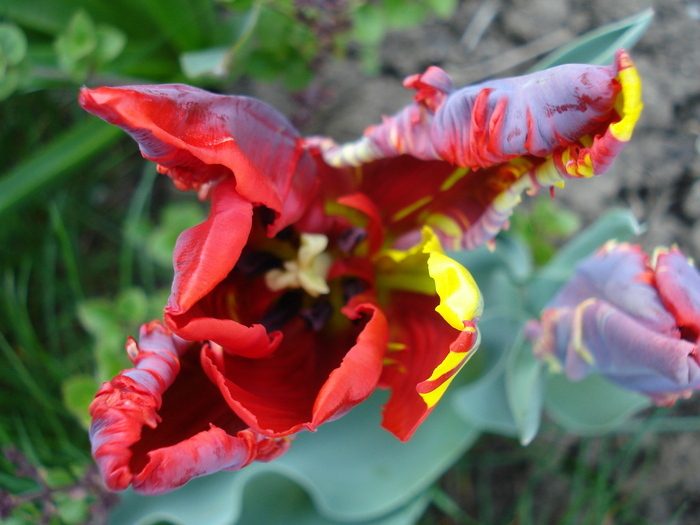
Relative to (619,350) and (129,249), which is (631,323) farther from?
(129,249)

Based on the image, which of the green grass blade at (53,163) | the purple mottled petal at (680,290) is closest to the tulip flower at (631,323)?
the purple mottled petal at (680,290)

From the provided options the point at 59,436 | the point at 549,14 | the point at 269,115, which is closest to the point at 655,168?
the point at 549,14

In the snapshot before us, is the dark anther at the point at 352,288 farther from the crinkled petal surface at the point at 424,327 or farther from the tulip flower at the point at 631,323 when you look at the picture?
the tulip flower at the point at 631,323

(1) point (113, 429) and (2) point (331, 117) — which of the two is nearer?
(1) point (113, 429)

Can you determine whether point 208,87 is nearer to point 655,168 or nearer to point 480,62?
point 480,62

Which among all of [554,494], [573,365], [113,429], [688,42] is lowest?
[554,494]
